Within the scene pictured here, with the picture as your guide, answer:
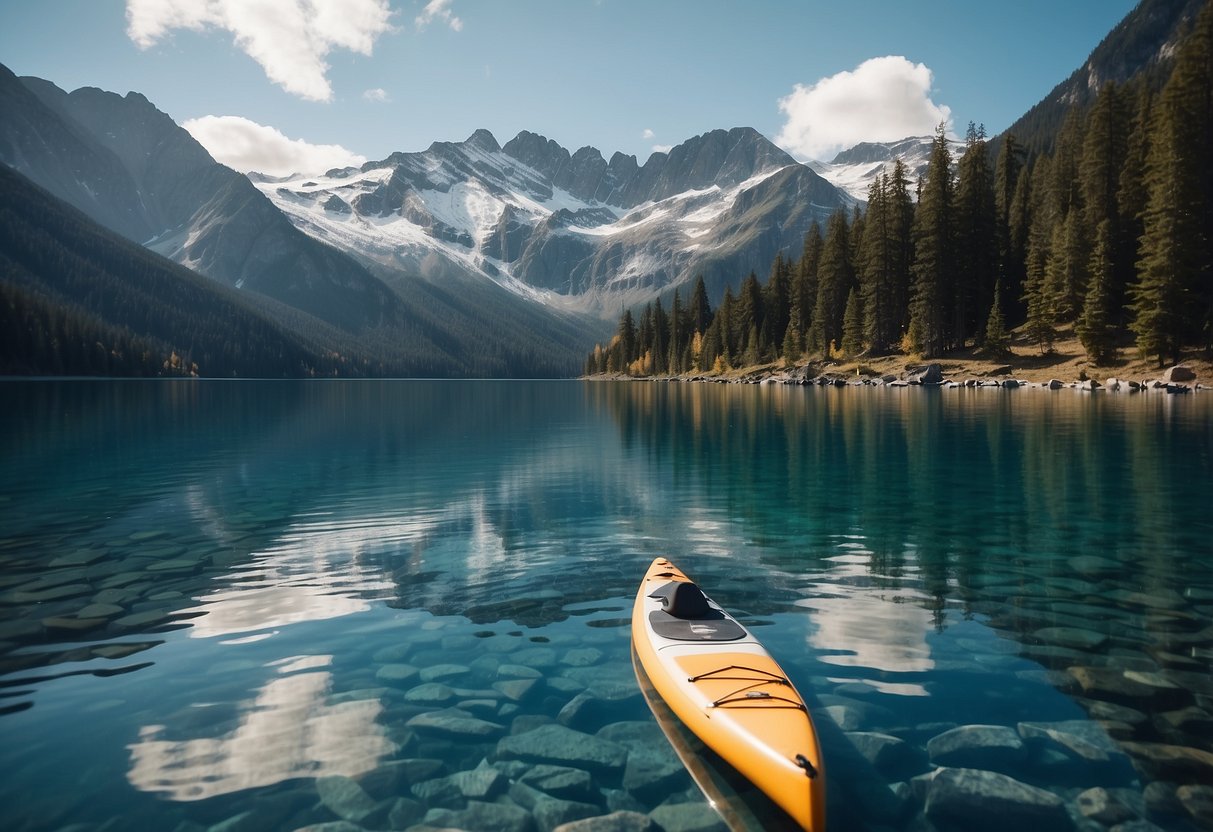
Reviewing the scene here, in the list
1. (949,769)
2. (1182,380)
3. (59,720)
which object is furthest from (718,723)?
(1182,380)

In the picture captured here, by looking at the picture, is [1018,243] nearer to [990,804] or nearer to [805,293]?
[805,293]

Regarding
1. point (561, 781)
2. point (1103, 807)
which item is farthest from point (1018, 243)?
point (561, 781)

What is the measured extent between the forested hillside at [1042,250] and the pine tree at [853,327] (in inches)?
10.9

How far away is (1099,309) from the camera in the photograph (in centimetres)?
6069

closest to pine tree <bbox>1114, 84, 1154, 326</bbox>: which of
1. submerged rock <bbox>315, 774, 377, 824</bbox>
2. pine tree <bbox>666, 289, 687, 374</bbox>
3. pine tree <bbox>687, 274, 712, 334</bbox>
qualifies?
submerged rock <bbox>315, 774, 377, 824</bbox>

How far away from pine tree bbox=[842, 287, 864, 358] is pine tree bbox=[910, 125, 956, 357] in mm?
9986

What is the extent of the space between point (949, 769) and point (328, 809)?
707cm

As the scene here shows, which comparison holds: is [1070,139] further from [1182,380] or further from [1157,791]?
[1157,791]

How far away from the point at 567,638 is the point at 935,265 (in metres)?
86.6

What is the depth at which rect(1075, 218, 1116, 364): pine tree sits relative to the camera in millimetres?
61062

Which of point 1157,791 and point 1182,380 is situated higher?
point 1182,380

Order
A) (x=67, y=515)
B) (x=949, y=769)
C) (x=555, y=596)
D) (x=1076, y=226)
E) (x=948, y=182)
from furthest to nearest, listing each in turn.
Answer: (x=948, y=182)
(x=1076, y=226)
(x=67, y=515)
(x=555, y=596)
(x=949, y=769)

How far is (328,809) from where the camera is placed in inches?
284

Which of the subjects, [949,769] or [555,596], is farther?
[555,596]
